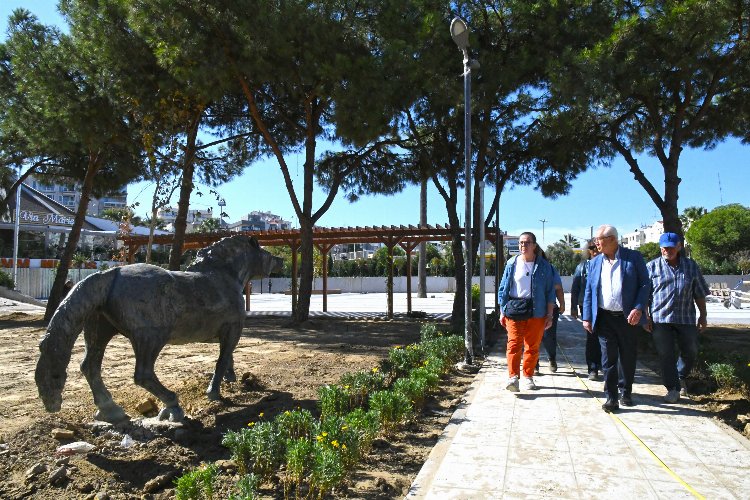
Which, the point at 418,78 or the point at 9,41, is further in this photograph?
the point at 9,41

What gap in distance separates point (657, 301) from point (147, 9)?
10624 mm

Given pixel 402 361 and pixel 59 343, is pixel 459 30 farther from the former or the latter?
pixel 59 343

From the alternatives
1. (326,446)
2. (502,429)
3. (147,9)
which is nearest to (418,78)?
(147,9)

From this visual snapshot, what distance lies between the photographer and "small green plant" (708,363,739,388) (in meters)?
5.65

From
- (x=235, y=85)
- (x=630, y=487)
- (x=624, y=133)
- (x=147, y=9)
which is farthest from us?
(x=624, y=133)

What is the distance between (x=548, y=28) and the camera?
435 inches

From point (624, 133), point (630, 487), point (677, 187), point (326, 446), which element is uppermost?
→ point (624, 133)

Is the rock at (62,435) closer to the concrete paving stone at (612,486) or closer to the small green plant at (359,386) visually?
the small green plant at (359,386)

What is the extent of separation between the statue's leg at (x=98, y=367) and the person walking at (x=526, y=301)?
12.4ft

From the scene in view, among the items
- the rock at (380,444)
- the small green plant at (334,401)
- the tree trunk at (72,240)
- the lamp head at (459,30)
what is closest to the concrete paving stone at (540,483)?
the rock at (380,444)

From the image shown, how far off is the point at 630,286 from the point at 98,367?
4.63 metres

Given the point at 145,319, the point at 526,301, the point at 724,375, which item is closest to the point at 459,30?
the point at 526,301

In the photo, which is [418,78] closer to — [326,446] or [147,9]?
[147,9]

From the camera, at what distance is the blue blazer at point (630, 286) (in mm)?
4941
